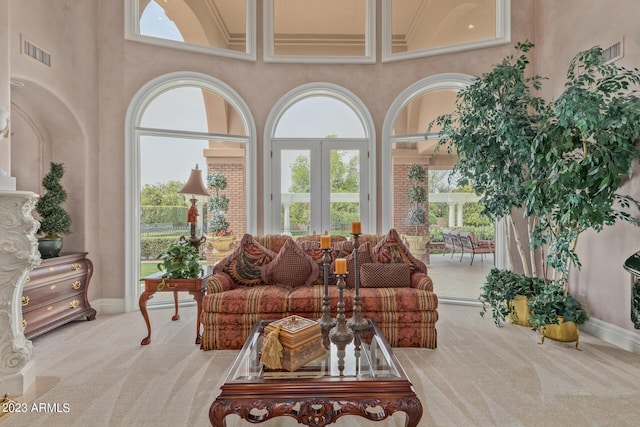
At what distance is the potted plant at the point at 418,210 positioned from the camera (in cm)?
506

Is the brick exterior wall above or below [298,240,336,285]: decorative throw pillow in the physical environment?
above

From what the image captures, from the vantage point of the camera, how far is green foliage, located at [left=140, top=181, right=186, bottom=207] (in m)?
4.68

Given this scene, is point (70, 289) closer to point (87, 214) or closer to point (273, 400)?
point (87, 214)

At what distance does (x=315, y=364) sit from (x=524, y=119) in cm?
318

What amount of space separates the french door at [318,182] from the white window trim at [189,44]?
1.47 metres

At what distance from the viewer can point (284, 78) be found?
5020mm

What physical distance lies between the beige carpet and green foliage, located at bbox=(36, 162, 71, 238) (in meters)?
1.11

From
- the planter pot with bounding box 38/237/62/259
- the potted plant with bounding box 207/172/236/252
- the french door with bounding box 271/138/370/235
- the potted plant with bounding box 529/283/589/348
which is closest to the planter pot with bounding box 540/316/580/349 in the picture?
the potted plant with bounding box 529/283/589/348

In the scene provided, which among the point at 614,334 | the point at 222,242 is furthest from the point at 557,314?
the point at 222,242

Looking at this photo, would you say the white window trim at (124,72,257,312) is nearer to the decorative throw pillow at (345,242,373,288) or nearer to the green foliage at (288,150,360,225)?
the green foliage at (288,150,360,225)

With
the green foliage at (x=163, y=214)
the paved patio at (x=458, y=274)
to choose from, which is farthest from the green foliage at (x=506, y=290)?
the green foliage at (x=163, y=214)

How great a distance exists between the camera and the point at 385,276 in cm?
351

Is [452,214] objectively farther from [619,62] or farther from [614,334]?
[619,62]

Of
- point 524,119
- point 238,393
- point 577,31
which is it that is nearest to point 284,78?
point 524,119
